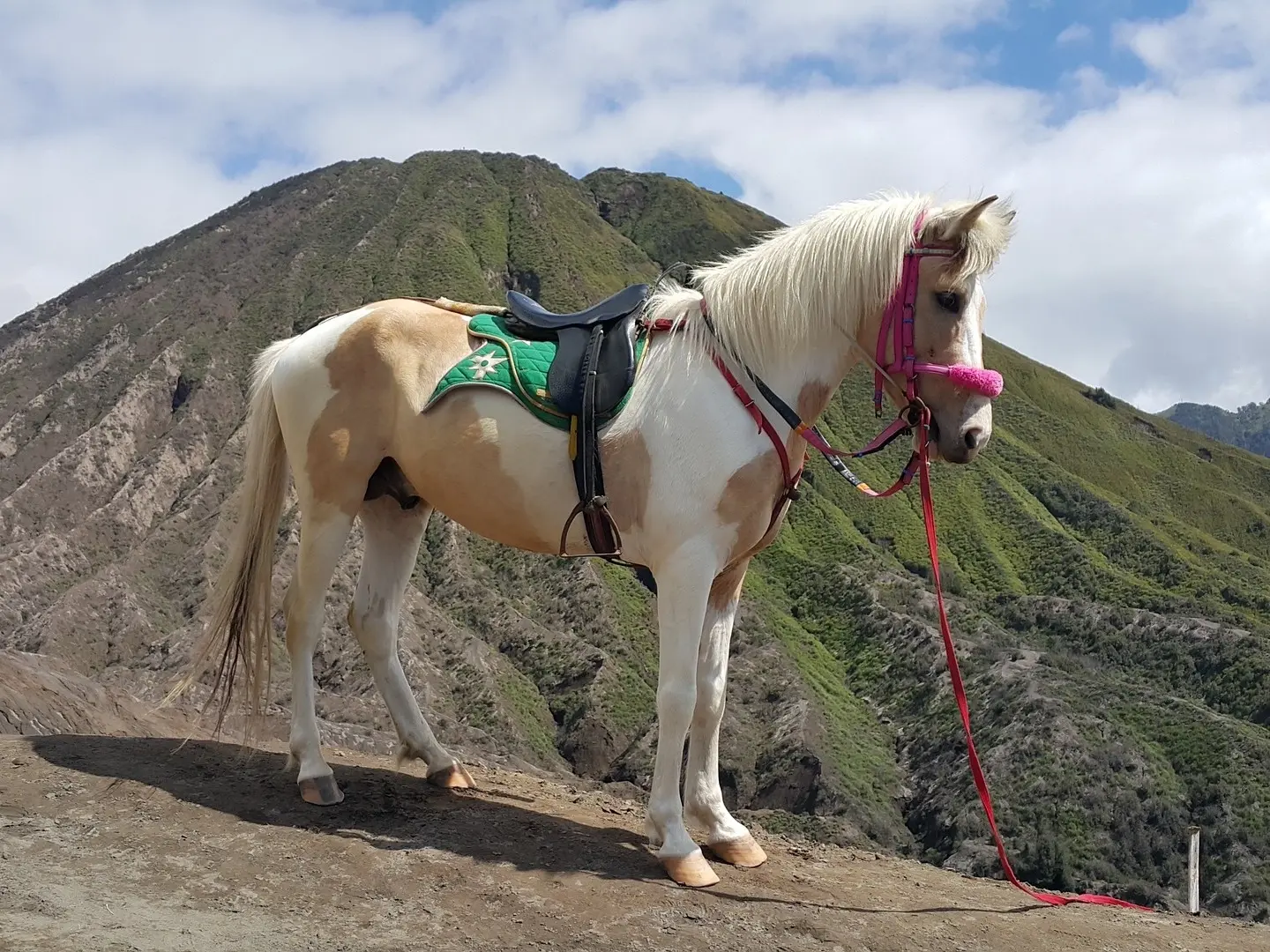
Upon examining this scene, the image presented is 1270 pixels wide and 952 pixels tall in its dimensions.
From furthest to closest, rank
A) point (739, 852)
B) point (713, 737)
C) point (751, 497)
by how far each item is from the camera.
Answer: point (713, 737) < point (739, 852) < point (751, 497)

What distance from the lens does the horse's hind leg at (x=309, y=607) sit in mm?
5535

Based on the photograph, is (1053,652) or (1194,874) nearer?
(1194,874)

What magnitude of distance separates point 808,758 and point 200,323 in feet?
Answer: 147

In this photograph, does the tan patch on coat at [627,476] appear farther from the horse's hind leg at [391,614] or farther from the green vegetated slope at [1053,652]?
the green vegetated slope at [1053,652]

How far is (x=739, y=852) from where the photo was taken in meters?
5.02

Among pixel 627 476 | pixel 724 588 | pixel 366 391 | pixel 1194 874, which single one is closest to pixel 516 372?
pixel 627 476

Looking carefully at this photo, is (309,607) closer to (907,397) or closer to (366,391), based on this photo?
(366,391)

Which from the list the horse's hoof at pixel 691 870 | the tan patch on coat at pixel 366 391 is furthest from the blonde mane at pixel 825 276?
the horse's hoof at pixel 691 870

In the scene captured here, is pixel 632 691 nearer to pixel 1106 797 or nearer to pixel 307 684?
pixel 1106 797

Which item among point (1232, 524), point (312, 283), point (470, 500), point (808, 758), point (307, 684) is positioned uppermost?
point (312, 283)

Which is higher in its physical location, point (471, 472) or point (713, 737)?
point (471, 472)

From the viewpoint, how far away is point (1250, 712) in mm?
36469

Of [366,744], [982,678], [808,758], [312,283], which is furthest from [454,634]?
[312,283]

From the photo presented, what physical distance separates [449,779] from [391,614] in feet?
3.41
